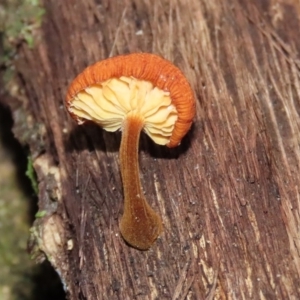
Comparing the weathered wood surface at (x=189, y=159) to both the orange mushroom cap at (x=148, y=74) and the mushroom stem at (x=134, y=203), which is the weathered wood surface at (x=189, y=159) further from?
the orange mushroom cap at (x=148, y=74)

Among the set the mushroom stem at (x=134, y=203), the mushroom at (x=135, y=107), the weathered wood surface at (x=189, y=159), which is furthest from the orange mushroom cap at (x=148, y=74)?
the weathered wood surface at (x=189, y=159)

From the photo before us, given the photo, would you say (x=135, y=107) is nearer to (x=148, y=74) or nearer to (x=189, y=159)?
(x=148, y=74)

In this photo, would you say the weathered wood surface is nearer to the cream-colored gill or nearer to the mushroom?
the mushroom

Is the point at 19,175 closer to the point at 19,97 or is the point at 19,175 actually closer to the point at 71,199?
the point at 19,97

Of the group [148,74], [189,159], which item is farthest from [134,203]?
[148,74]

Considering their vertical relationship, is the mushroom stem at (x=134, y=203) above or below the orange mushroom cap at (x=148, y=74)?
below

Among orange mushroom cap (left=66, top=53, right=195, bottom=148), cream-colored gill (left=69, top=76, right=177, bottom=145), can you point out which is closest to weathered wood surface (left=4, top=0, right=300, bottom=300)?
cream-colored gill (left=69, top=76, right=177, bottom=145)

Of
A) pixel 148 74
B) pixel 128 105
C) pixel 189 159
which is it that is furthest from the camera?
pixel 189 159
